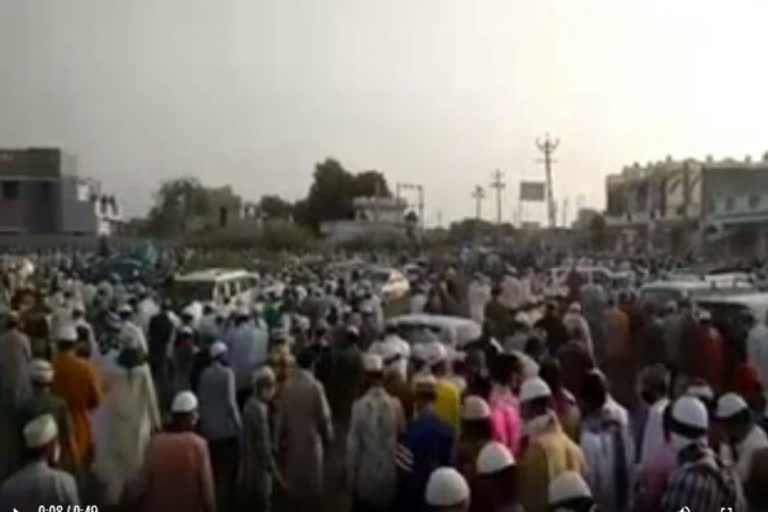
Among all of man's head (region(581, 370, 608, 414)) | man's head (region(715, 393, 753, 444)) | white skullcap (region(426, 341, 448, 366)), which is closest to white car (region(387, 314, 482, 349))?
white skullcap (region(426, 341, 448, 366))

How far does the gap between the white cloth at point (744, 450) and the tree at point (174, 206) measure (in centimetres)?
8737

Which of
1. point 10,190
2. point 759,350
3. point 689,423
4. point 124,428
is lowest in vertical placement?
point 124,428

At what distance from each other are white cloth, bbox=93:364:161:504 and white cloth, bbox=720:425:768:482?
15.3ft

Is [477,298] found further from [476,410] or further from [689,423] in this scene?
[689,423]

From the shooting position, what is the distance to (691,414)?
5.74 metres

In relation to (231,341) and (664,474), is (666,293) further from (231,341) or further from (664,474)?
(664,474)

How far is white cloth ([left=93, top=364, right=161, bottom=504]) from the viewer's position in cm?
915

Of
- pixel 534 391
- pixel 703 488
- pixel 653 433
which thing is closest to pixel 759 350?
pixel 653 433

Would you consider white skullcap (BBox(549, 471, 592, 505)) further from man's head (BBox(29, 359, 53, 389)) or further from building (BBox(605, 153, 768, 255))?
building (BBox(605, 153, 768, 255))

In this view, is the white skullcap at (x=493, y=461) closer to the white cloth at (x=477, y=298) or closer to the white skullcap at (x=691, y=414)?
the white skullcap at (x=691, y=414)

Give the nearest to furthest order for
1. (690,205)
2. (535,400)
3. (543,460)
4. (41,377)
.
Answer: (543,460) < (535,400) < (41,377) < (690,205)

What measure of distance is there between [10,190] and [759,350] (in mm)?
68754

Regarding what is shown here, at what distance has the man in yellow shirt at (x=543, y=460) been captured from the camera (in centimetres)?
620

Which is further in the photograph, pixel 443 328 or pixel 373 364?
pixel 443 328
